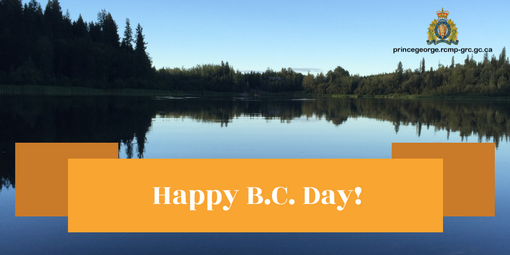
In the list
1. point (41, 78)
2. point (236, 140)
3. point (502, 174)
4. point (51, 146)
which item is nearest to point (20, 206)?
point (51, 146)

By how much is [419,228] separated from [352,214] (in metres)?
0.97

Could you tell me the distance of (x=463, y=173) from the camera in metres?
6.57

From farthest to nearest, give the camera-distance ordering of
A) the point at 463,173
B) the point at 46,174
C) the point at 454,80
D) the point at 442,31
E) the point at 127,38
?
the point at 454,80, the point at 127,38, the point at 442,31, the point at 463,173, the point at 46,174

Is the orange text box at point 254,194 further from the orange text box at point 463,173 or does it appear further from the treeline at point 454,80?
the treeline at point 454,80

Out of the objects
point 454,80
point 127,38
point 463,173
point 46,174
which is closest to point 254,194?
point 46,174

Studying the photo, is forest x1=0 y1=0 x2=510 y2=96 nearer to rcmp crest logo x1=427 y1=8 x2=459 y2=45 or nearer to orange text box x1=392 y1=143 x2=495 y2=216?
rcmp crest logo x1=427 y1=8 x2=459 y2=45

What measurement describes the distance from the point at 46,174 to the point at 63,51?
101871mm

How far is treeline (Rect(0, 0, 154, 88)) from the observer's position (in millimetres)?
80750

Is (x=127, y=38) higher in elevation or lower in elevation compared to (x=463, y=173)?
higher

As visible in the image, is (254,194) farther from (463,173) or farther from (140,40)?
(140,40)

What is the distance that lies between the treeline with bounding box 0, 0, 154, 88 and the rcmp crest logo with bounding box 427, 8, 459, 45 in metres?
71.3

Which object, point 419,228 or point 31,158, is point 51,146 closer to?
point 31,158

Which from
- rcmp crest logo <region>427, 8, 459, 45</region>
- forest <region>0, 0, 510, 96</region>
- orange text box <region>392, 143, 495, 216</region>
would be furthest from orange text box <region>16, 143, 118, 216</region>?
forest <region>0, 0, 510, 96</region>

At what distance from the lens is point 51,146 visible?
6.20 meters
